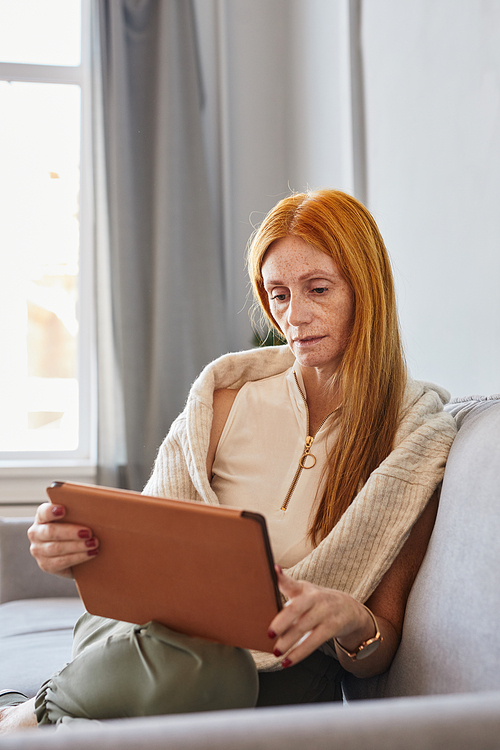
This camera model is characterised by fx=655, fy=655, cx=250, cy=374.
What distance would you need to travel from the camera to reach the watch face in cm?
91

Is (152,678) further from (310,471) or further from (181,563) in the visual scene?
(310,471)

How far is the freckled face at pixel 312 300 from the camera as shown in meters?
1.15

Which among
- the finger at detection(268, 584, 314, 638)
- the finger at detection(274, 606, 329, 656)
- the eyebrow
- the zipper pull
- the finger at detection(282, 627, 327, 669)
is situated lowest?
the finger at detection(282, 627, 327, 669)

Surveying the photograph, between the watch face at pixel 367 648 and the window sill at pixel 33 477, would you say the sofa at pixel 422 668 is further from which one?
the window sill at pixel 33 477

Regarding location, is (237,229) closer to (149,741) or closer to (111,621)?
(111,621)

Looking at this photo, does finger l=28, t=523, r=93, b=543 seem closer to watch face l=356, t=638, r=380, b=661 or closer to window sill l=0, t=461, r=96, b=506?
watch face l=356, t=638, r=380, b=661

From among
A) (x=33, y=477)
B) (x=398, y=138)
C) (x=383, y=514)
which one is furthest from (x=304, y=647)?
(x=33, y=477)

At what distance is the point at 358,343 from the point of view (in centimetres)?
116

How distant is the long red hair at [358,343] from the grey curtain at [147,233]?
1.67 meters

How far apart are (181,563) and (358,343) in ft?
1.82

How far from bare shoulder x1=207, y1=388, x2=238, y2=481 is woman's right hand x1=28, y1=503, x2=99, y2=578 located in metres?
0.44

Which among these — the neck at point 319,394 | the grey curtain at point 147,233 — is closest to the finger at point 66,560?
the neck at point 319,394

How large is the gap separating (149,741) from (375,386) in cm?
84

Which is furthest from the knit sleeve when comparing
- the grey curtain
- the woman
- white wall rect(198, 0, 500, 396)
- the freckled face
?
the grey curtain
